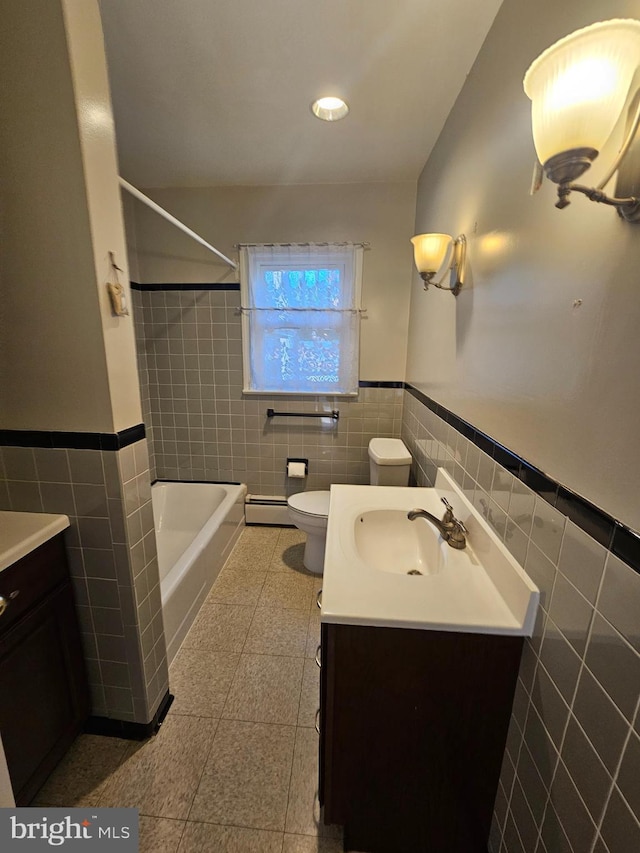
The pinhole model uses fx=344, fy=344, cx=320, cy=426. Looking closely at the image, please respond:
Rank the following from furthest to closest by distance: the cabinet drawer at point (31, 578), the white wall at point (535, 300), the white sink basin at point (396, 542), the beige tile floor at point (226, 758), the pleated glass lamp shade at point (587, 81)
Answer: the white sink basin at point (396, 542) < the beige tile floor at point (226, 758) < the cabinet drawer at point (31, 578) < the white wall at point (535, 300) < the pleated glass lamp shade at point (587, 81)

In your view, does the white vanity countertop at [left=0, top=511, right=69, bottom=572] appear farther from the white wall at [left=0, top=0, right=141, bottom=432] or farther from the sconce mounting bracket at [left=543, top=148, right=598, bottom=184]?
the sconce mounting bracket at [left=543, top=148, right=598, bottom=184]

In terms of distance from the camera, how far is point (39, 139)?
90 centimetres

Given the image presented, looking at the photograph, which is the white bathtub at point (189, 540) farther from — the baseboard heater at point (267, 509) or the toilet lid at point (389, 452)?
the toilet lid at point (389, 452)

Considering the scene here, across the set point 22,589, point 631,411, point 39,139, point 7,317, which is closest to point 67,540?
point 22,589

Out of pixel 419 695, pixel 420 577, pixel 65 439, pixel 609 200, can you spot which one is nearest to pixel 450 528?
pixel 420 577

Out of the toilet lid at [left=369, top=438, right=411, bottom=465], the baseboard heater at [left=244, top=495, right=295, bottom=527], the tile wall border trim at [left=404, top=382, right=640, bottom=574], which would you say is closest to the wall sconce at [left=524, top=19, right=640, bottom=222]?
the tile wall border trim at [left=404, top=382, right=640, bottom=574]

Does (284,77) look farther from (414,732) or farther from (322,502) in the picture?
(414,732)

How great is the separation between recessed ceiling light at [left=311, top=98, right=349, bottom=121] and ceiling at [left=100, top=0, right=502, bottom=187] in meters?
0.04

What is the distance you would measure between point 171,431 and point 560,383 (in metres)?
2.60

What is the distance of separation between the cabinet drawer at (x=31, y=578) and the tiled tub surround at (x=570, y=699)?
1308mm

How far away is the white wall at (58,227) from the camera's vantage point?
86 centimetres

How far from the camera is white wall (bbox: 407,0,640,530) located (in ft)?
1.95

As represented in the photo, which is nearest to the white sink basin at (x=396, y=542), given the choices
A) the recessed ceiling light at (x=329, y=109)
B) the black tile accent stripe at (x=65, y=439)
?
the black tile accent stripe at (x=65, y=439)

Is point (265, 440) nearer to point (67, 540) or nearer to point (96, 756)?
point (67, 540)
